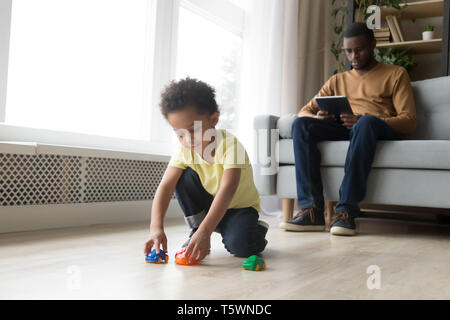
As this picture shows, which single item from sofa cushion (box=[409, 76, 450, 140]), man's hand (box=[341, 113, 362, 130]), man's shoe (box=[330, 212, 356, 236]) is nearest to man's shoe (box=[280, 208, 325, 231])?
man's shoe (box=[330, 212, 356, 236])

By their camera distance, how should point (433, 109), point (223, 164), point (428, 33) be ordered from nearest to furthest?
1. point (223, 164)
2. point (433, 109)
3. point (428, 33)

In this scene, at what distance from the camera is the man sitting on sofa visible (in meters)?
1.90

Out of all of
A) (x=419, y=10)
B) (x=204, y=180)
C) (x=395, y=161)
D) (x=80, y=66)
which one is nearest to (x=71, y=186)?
(x=80, y=66)

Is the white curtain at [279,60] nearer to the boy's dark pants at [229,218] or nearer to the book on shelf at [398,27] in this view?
the book on shelf at [398,27]

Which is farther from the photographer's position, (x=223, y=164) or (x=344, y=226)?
(x=344, y=226)

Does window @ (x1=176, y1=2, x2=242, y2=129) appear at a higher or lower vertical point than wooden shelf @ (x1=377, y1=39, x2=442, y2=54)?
lower

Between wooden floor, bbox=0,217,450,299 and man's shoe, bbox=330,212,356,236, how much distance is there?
0.46 ft

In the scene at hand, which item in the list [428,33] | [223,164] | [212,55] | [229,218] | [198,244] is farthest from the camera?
[428,33]

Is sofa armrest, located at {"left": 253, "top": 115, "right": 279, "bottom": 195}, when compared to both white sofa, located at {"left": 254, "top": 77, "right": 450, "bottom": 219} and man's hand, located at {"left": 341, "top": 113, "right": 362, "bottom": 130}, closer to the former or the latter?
white sofa, located at {"left": 254, "top": 77, "right": 450, "bottom": 219}

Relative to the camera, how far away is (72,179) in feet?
5.99

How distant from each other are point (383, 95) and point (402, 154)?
419 mm

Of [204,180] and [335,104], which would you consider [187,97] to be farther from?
[335,104]

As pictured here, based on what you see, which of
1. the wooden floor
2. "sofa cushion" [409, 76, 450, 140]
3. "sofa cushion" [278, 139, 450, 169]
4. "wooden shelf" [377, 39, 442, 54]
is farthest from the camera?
"wooden shelf" [377, 39, 442, 54]
